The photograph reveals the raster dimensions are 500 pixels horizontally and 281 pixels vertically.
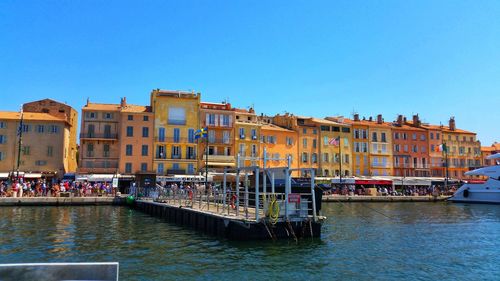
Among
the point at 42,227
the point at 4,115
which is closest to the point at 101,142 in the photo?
the point at 4,115

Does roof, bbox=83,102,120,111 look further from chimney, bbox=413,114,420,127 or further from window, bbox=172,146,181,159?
chimney, bbox=413,114,420,127

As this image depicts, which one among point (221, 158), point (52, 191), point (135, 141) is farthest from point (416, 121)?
point (52, 191)

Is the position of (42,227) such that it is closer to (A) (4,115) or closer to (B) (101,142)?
(B) (101,142)

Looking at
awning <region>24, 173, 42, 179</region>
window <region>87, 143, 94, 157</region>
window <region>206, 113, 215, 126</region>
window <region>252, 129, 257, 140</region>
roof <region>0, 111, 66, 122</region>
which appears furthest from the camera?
window <region>252, 129, 257, 140</region>

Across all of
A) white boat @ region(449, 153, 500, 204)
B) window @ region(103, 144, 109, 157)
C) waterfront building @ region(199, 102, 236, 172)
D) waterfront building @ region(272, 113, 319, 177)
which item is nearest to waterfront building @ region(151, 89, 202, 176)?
waterfront building @ region(199, 102, 236, 172)

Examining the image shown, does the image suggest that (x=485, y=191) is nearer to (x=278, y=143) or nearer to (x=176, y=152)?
(x=278, y=143)

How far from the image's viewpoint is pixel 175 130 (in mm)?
61812

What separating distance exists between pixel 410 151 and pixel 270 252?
66.0 meters

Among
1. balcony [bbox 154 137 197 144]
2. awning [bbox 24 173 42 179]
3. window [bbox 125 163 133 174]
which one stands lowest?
awning [bbox 24 173 42 179]

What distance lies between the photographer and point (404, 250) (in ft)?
59.9

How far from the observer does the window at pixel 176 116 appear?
204 ft

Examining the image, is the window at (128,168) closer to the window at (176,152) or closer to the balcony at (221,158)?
the window at (176,152)

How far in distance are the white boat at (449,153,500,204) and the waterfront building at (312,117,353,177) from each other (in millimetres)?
Answer: 18678

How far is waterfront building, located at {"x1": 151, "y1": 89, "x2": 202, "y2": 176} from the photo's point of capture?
198 ft
